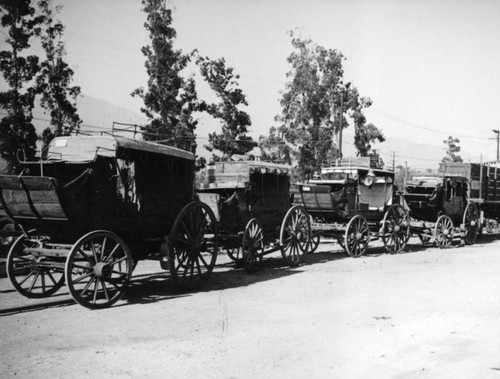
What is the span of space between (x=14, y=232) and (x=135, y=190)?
2.71 m

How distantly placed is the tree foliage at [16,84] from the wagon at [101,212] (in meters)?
17.3

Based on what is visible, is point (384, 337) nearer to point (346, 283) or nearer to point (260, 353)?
point (260, 353)

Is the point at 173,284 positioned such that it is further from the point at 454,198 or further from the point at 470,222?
the point at 470,222

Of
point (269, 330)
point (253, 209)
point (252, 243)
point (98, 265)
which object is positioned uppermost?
point (253, 209)

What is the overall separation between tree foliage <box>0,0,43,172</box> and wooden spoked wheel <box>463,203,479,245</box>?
64.6 feet

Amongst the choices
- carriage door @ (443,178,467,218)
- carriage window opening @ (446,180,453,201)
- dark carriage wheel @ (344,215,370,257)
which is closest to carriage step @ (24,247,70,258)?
dark carriage wheel @ (344,215,370,257)

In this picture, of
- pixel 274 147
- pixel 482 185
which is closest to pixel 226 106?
pixel 274 147

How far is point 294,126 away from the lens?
35.9 m

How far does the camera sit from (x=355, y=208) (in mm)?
14617

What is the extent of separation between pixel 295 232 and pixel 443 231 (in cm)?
669

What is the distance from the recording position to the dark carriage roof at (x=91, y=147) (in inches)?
322

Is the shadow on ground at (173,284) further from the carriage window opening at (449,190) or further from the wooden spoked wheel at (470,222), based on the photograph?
the wooden spoked wheel at (470,222)

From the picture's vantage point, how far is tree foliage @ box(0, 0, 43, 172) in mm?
24875

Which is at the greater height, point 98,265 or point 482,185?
point 482,185
